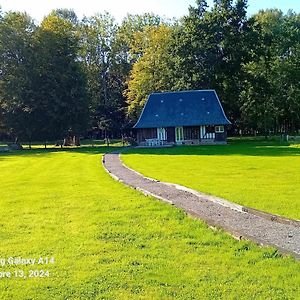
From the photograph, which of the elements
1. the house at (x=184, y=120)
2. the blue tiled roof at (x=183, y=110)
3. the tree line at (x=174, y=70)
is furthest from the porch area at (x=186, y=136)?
the tree line at (x=174, y=70)

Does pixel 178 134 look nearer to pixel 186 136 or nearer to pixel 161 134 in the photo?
pixel 186 136

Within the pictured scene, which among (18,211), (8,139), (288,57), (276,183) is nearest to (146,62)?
(288,57)

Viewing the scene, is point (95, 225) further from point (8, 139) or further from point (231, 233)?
point (8, 139)

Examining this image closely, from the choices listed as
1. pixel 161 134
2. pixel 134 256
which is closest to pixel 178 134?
pixel 161 134

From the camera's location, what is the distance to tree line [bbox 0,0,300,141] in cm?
5003

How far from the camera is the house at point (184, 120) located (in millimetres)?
48969

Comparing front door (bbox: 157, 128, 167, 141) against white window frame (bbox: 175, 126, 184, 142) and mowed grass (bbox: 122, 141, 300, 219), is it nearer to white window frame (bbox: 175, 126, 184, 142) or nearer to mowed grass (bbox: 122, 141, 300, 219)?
white window frame (bbox: 175, 126, 184, 142)

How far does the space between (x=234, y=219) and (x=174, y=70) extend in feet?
152

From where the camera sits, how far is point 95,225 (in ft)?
30.6

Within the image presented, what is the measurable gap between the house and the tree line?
3377 mm

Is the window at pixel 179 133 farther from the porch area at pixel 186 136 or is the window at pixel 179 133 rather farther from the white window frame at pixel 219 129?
the white window frame at pixel 219 129

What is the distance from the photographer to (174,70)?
5453 cm

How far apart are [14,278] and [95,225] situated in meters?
3.13

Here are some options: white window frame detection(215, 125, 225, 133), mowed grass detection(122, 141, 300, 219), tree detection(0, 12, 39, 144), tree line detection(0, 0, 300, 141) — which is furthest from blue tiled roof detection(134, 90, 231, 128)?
mowed grass detection(122, 141, 300, 219)
